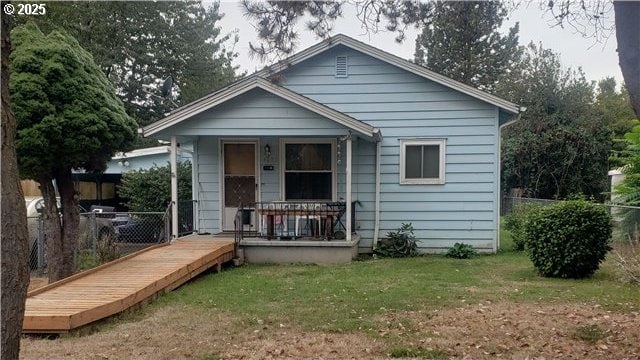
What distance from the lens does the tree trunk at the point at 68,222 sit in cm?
823

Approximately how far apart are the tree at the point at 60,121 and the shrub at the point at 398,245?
5665 millimetres

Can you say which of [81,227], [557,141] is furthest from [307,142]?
[557,141]

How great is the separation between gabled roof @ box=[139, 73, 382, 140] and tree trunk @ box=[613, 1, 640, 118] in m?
5.57

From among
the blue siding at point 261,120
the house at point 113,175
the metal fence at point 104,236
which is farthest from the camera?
the house at point 113,175

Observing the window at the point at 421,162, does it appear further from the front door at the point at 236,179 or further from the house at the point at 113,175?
the house at the point at 113,175

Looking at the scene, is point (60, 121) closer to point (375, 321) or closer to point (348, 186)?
point (348, 186)

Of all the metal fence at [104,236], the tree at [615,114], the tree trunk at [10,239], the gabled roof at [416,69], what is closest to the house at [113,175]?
the metal fence at [104,236]

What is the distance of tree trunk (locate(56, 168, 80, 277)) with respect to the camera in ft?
27.0

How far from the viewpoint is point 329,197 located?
35.5 feet

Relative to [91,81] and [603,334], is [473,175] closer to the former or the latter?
[603,334]

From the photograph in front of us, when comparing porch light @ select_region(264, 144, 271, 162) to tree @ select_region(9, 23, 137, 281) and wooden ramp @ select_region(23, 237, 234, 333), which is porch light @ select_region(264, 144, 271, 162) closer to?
wooden ramp @ select_region(23, 237, 234, 333)

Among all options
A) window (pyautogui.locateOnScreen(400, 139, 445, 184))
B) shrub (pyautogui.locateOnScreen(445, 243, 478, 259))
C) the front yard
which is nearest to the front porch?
the front yard

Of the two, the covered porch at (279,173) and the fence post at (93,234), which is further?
the fence post at (93,234)

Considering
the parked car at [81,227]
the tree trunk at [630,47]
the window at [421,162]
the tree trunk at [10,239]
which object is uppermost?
the tree trunk at [630,47]
